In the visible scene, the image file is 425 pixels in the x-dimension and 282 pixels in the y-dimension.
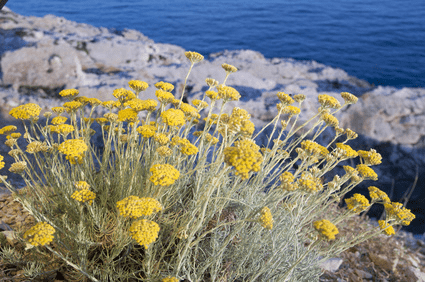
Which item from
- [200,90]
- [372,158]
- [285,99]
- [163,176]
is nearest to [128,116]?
[163,176]

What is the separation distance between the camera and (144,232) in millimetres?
1179

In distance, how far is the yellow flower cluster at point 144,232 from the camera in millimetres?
1157

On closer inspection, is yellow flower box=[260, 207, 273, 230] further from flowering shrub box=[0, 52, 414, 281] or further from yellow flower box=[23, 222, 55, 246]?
yellow flower box=[23, 222, 55, 246]

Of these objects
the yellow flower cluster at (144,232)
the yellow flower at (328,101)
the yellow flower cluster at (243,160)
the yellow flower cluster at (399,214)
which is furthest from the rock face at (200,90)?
the yellow flower cluster at (144,232)

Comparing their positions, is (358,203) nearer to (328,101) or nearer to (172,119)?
(328,101)

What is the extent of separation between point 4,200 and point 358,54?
11.2 m

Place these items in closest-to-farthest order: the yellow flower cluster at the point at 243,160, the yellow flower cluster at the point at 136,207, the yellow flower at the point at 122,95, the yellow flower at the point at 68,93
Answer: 1. the yellow flower cluster at the point at 243,160
2. the yellow flower cluster at the point at 136,207
3. the yellow flower at the point at 122,95
4. the yellow flower at the point at 68,93

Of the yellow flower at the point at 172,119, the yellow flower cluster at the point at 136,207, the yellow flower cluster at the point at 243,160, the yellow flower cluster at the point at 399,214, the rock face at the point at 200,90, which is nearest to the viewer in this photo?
the yellow flower cluster at the point at 243,160

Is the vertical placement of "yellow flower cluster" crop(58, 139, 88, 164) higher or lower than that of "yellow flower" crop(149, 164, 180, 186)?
higher

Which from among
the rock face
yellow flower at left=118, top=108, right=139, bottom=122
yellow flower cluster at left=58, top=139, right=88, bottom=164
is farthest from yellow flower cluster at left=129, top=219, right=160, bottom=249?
the rock face

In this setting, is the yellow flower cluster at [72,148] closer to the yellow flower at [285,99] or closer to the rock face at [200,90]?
the yellow flower at [285,99]

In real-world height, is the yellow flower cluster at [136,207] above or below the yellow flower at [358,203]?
above

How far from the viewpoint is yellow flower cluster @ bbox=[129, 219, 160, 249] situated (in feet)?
3.79

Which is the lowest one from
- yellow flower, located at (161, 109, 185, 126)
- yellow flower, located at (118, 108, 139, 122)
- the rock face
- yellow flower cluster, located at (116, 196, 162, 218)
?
the rock face
